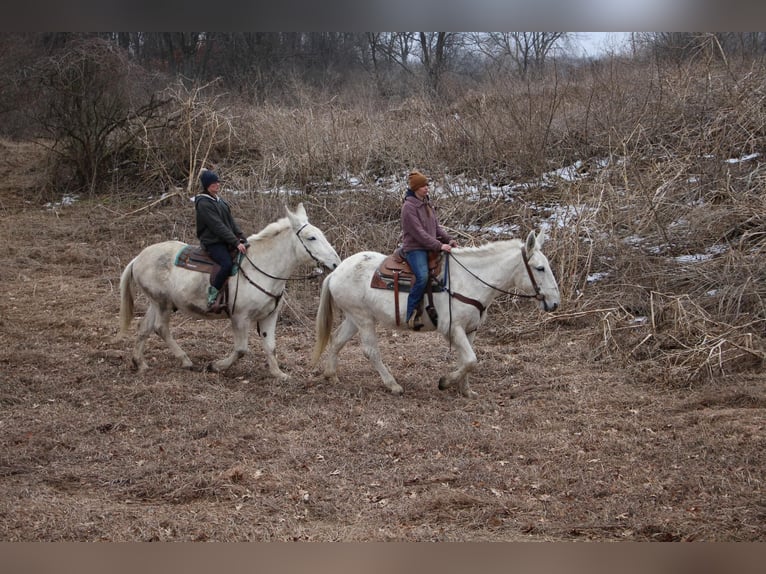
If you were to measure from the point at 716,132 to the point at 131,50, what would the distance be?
12119mm

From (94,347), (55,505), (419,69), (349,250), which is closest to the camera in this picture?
(55,505)

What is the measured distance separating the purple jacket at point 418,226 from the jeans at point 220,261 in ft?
6.06

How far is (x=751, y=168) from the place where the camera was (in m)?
11.5

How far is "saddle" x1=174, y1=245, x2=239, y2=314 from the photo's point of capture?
8086 millimetres

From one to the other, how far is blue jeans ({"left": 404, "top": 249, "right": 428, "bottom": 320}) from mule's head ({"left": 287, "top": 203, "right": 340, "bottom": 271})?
85 cm

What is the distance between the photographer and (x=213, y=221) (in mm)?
7855

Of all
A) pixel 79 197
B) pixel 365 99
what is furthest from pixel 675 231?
pixel 79 197

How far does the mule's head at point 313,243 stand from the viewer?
7918 millimetres

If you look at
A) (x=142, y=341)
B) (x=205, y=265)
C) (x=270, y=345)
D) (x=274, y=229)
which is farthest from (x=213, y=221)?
(x=142, y=341)

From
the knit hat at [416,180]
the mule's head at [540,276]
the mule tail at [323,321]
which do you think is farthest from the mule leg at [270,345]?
the mule's head at [540,276]

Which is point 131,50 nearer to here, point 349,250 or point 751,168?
point 349,250

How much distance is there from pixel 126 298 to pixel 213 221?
1.48 m

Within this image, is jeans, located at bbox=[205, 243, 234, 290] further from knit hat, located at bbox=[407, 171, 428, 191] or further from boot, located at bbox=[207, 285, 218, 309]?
knit hat, located at bbox=[407, 171, 428, 191]

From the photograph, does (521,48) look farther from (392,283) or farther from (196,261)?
(196,261)
